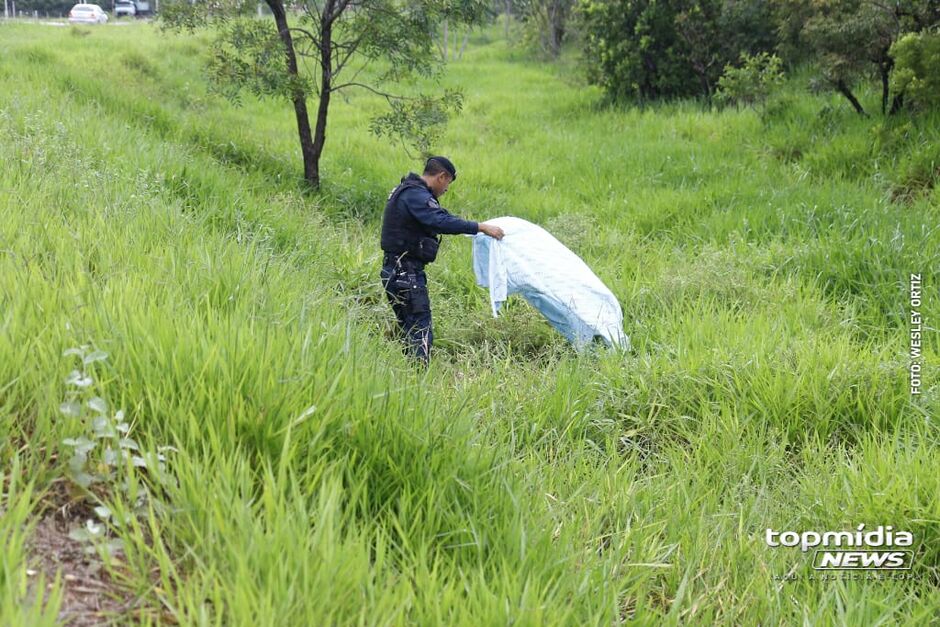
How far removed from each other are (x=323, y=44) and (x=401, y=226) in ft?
14.6

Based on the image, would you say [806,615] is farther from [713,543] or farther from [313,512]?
[313,512]

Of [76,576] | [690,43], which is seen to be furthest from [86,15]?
[76,576]

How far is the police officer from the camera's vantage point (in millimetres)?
5164

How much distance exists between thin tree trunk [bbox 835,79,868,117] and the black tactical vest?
20.1ft

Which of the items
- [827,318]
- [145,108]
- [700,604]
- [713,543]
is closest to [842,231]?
[827,318]

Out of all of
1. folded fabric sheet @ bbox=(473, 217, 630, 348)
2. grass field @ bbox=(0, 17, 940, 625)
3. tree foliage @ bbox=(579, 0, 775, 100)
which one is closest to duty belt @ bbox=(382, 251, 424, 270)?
grass field @ bbox=(0, 17, 940, 625)

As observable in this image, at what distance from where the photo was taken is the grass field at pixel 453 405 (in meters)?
1.86

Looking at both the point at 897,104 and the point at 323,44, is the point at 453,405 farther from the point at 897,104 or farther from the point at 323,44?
the point at 897,104

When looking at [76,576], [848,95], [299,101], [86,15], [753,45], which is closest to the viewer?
[76,576]

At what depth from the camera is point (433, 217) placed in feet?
16.7

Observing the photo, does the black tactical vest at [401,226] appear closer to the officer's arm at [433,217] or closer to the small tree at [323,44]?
the officer's arm at [433,217]

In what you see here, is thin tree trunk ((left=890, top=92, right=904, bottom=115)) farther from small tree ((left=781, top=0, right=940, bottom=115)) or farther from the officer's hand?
the officer's hand

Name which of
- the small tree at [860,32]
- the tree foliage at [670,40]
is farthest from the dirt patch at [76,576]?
the tree foliage at [670,40]

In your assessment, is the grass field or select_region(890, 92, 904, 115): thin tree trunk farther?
select_region(890, 92, 904, 115): thin tree trunk
